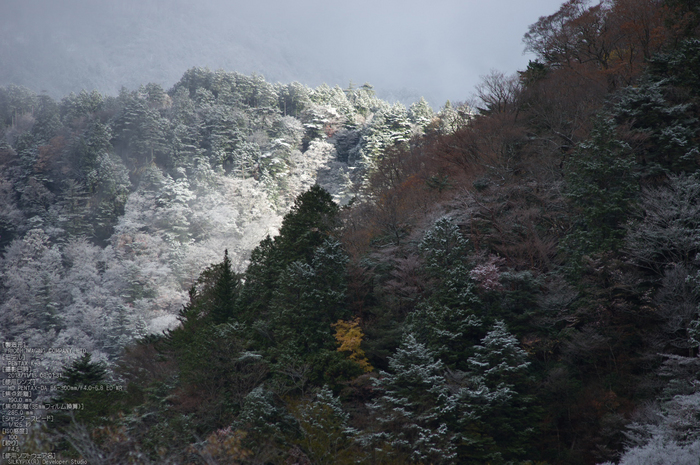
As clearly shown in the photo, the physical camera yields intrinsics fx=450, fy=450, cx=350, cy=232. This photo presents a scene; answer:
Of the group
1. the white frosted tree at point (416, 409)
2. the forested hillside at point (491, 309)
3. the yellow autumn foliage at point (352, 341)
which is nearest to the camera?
the white frosted tree at point (416, 409)

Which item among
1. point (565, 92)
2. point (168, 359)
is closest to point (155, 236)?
point (168, 359)

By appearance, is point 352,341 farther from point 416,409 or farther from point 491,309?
point 491,309

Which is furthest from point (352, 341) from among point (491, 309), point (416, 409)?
point (491, 309)

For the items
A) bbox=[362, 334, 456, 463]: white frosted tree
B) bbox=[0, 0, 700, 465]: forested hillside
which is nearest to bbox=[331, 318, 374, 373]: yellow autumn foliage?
bbox=[0, 0, 700, 465]: forested hillside

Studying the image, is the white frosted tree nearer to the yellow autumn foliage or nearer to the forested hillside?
the forested hillside

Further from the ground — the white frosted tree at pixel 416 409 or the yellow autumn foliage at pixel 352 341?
the yellow autumn foliage at pixel 352 341

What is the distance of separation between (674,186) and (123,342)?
145 ft

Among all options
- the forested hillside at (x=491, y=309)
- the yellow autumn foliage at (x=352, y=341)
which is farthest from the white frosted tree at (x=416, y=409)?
the yellow autumn foliage at (x=352, y=341)

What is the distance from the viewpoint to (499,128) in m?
25.0

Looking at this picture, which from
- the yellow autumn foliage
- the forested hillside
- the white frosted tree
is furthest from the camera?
the yellow autumn foliage

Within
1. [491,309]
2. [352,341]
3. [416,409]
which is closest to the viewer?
[416,409]

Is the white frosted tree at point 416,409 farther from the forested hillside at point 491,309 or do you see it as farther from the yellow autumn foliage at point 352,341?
the yellow autumn foliage at point 352,341

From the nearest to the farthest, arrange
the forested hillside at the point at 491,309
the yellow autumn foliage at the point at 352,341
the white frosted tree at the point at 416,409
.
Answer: the white frosted tree at the point at 416,409 < the forested hillside at the point at 491,309 < the yellow autumn foliage at the point at 352,341

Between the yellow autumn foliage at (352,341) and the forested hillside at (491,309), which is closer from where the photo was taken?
the forested hillside at (491,309)
